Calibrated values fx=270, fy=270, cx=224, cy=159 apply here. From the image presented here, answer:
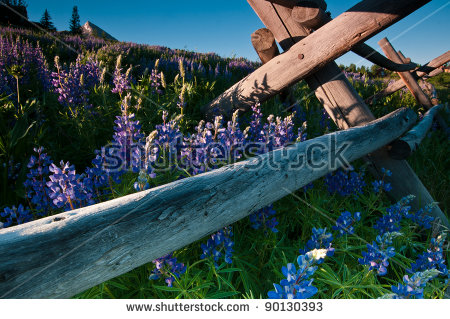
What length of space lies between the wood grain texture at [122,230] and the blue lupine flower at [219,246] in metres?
0.27

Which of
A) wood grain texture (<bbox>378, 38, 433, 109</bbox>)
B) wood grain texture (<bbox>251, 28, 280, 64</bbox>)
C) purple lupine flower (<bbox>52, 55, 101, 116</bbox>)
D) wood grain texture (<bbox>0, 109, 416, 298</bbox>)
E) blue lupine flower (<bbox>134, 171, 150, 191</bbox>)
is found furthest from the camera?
wood grain texture (<bbox>378, 38, 433, 109</bbox>)

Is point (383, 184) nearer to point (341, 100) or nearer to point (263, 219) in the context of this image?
point (341, 100)

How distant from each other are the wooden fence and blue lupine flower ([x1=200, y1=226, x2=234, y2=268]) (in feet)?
0.83

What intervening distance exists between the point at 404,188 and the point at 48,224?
11.0 ft

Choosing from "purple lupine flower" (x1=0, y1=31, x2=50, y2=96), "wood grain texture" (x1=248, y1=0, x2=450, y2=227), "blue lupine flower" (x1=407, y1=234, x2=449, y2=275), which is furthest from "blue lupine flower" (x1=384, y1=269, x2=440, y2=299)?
"purple lupine flower" (x1=0, y1=31, x2=50, y2=96)

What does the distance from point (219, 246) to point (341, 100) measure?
7.04 ft

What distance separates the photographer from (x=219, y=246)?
5.84 ft

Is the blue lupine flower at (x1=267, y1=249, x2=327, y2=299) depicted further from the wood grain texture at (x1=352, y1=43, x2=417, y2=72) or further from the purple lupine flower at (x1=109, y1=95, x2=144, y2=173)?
the wood grain texture at (x1=352, y1=43, x2=417, y2=72)

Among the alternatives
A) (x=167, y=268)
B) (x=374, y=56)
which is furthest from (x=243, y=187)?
(x=374, y=56)

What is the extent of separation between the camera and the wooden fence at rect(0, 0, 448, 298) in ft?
2.90

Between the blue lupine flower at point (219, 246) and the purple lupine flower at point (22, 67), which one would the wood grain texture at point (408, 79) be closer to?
the blue lupine flower at point (219, 246)

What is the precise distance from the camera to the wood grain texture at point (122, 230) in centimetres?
85

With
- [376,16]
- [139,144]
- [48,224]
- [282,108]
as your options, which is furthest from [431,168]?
[48,224]

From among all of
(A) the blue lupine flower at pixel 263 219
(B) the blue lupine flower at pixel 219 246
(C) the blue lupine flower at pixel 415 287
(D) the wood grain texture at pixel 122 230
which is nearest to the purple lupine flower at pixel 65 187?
(D) the wood grain texture at pixel 122 230
